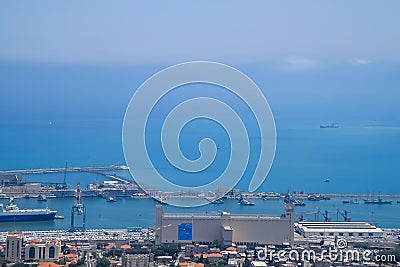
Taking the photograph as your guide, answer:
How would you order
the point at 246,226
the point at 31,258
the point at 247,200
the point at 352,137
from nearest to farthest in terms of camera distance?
1. the point at 31,258
2. the point at 246,226
3. the point at 247,200
4. the point at 352,137

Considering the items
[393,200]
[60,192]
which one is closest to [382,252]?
[393,200]

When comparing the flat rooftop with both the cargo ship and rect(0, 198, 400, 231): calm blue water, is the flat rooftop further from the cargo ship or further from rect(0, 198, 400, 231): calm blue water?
the cargo ship

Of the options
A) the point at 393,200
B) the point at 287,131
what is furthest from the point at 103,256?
the point at 287,131

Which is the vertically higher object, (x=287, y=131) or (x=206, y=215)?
(x=287, y=131)

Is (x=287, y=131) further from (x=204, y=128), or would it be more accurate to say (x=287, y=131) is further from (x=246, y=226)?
(x=246, y=226)

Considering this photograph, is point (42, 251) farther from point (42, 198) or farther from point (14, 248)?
point (42, 198)

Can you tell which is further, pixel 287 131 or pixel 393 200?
pixel 287 131

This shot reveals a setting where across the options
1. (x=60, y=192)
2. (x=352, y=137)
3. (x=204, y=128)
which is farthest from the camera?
(x=352, y=137)

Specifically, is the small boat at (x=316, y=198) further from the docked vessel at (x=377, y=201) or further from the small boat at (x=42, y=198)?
the small boat at (x=42, y=198)
